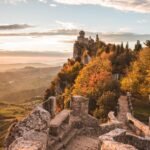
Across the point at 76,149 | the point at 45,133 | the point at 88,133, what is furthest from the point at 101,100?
the point at 45,133

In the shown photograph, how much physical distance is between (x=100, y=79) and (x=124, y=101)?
33.2 ft

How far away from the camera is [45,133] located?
576 inches

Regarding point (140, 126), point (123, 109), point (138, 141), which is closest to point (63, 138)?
point (138, 141)

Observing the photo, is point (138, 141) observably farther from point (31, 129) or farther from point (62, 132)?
point (31, 129)

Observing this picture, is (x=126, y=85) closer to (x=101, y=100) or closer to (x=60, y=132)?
(x=101, y=100)

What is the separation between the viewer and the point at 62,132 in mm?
21672

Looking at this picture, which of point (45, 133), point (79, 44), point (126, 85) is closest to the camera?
point (45, 133)

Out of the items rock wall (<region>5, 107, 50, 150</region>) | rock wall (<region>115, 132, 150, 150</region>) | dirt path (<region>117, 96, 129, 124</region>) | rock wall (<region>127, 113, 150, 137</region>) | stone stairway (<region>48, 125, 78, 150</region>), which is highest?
rock wall (<region>5, 107, 50, 150</region>)

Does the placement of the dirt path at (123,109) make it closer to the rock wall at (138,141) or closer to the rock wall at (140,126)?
the rock wall at (140,126)

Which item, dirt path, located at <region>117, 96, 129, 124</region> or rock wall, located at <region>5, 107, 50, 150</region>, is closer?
rock wall, located at <region>5, 107, 50, 150</region>

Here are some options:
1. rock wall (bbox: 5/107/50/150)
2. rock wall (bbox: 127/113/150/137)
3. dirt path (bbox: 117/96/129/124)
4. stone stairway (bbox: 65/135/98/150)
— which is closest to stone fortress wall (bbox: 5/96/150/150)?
rock wall (bbox: 5/107/50/150)

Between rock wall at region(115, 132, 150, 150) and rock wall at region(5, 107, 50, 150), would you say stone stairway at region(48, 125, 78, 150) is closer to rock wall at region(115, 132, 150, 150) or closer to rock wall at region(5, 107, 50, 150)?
rock wall at region(115, 132, 150, 150)

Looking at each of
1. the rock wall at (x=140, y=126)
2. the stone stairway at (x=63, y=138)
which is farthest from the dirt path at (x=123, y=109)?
the stone stairway at (x=63, y=138)

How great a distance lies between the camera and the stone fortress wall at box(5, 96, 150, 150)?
12.8 meters
